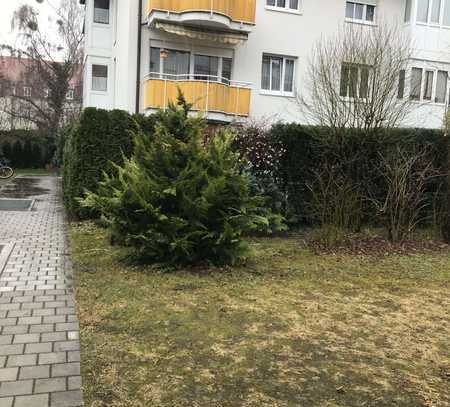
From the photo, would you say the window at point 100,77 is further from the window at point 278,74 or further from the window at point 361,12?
the window at point 361,12

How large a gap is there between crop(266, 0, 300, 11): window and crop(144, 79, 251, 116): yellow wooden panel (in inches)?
153

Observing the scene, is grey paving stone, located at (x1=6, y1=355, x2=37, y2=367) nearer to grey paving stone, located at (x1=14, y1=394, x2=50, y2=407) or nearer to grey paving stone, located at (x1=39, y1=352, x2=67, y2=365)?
grey paving stone, located at (x1=39, y1=352, x2=67, y2=365)

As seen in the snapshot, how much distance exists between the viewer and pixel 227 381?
3.70m

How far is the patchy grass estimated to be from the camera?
11.7ft

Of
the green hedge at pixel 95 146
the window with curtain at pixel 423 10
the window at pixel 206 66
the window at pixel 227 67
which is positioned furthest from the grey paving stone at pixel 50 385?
the window with curtain at pixel 423 10

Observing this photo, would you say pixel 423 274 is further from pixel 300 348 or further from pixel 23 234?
pixel 23 234

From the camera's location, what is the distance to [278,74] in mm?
19266

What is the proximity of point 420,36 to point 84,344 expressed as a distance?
1966 cm

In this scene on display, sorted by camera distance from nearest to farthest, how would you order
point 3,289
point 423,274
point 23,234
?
point 3,289
point 423,274
point 23,234

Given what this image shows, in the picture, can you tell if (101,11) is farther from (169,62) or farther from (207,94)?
(207,94)

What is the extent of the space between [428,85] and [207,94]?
31.6ft

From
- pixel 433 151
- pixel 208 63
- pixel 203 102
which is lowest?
pixel 433 151

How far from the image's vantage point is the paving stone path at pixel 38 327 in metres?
3.48

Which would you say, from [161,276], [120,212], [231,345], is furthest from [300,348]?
[120,212]
